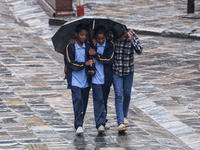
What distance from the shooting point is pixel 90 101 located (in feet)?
23.2

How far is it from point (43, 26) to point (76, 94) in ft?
30.5

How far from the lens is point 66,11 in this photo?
15016mm

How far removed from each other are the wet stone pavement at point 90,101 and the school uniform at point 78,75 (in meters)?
0.36

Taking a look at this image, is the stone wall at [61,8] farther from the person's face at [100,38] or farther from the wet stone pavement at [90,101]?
the person's face at [100,38]

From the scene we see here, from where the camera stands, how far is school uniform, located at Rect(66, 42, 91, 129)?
5.15 meters

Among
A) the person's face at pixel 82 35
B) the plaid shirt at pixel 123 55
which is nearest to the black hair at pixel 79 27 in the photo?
the person's face at pixel 82 35

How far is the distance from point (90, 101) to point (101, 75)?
1871mm

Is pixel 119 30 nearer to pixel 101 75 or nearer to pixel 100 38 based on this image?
pixel 100 38

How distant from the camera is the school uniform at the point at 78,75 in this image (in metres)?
5.15

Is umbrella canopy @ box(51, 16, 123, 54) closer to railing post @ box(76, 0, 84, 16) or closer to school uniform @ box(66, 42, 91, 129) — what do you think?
school uniform @ box(66, 42, 91, 129)

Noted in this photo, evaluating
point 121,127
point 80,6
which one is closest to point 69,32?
point 121,127

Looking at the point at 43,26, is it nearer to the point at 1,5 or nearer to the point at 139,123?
the point at 1,5

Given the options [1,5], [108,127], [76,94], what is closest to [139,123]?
[108,127]

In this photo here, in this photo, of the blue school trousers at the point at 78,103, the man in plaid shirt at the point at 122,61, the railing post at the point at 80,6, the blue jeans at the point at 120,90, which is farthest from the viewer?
the railing post at the point at 80,6
